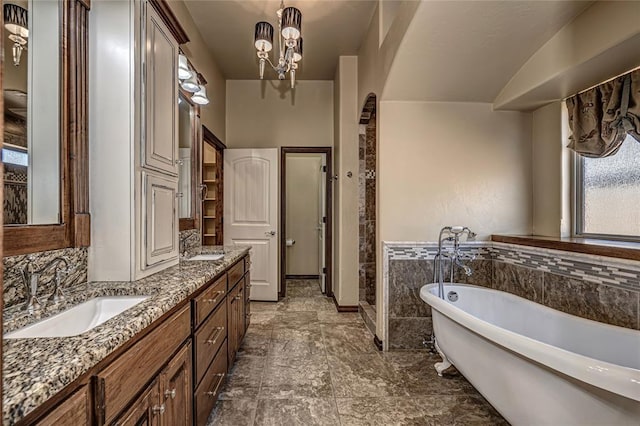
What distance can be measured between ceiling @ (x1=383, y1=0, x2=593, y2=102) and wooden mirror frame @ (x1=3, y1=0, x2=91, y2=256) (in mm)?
1817

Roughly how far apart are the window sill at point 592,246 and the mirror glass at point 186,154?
2.69 m

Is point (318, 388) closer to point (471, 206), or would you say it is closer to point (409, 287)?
point (409, 287)

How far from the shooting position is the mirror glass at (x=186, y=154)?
2621 millimetres

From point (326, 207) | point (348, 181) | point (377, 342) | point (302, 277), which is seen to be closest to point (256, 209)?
point (326, 207)

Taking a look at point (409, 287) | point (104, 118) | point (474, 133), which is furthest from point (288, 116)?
point (104, 118)

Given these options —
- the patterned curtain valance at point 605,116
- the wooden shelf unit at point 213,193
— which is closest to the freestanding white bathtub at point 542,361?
the patterned curtain valance at point 605,116

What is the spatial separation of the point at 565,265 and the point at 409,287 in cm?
108

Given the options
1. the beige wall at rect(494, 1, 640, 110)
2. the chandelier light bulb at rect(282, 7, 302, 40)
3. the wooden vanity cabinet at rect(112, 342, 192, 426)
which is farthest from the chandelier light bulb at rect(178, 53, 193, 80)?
the beige wall at rect(494, 1, 640, 110)

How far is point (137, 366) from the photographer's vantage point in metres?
0.94

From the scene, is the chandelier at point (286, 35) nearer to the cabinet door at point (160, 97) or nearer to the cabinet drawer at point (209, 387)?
the cabinet door at point (160, 97)

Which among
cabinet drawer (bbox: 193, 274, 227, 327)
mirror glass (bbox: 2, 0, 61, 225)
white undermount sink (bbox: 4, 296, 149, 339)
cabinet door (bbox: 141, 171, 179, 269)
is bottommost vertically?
cabinet drawer (bbox: 193, 274, 227, 327)

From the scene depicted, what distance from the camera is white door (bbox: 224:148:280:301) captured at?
4129 millimetres

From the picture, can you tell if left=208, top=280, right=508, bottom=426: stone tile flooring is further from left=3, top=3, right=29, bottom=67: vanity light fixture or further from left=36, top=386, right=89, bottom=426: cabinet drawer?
left=3, top=3, right=29, bottom=67: vanity light fixture

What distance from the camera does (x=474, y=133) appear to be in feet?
8.86
